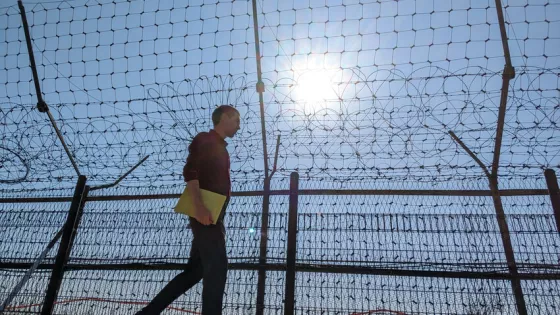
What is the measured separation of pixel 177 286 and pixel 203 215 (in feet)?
2.14

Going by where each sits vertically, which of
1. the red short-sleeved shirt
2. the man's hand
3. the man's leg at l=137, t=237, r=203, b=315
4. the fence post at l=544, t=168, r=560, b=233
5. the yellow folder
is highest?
the fence post at l=544, t=168, r=560, b=233

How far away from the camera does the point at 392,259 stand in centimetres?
386

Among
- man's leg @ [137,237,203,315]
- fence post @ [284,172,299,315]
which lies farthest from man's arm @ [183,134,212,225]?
fence post @ [284,172,299,315]

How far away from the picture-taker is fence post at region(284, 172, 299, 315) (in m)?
3.88

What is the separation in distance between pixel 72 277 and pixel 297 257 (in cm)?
246

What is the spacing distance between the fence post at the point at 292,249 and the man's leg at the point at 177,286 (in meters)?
0.99

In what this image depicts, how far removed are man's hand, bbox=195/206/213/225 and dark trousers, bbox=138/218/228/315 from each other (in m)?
0.09

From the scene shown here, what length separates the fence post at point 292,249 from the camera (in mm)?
3881

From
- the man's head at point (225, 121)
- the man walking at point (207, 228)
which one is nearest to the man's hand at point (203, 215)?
the man walking at point (207, 228)

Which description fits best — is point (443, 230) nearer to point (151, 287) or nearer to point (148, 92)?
point (151, 287)

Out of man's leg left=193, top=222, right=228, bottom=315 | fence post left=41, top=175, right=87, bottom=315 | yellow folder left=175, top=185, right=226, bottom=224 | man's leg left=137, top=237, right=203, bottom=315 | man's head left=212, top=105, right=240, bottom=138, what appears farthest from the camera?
fence post left=41, top=175, right=87, bottom=315

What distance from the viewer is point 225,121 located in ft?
11.5

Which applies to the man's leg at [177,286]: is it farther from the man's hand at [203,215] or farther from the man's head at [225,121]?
the man's head at [225,121]

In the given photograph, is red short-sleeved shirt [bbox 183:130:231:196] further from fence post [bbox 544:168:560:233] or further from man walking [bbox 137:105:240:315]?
fence post [bbox 544:168:560:233]
